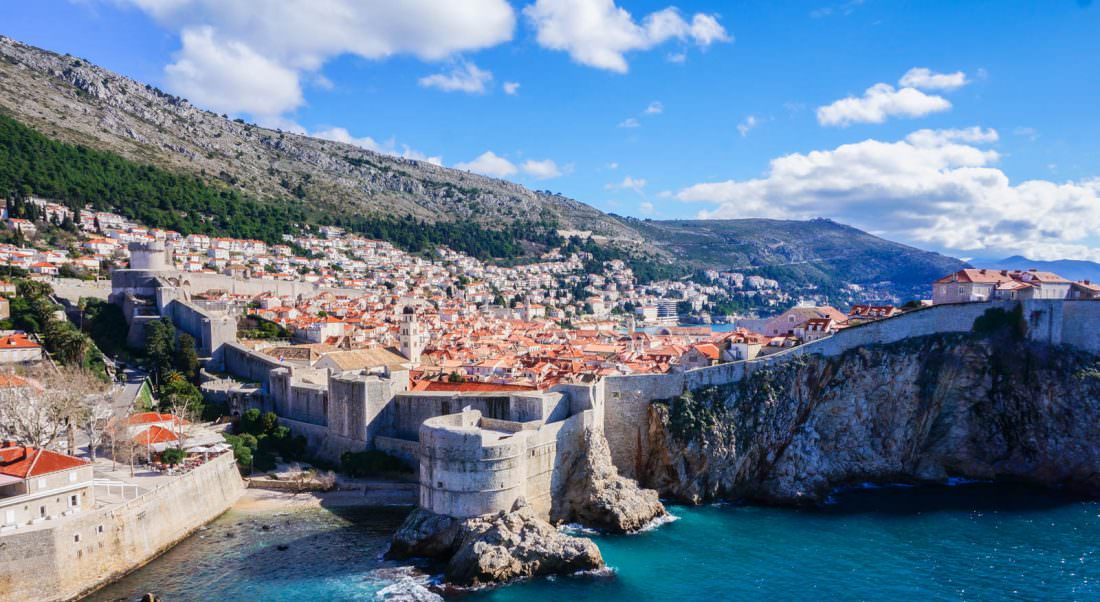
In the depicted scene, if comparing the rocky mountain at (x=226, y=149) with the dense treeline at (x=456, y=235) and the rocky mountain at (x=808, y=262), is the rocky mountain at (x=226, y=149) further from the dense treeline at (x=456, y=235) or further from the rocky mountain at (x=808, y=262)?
the rocky mountain at (x=808, y=262)

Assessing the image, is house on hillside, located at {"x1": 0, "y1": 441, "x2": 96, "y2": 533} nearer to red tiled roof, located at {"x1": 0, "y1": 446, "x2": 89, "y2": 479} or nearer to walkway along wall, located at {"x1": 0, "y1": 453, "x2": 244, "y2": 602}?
red tiled roof, located at {"x1": 0, "y1": 446, "x2": 89, "y2": 479}

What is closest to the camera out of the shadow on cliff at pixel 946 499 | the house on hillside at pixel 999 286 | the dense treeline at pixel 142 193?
the shadow on cliff at pixel 946 499

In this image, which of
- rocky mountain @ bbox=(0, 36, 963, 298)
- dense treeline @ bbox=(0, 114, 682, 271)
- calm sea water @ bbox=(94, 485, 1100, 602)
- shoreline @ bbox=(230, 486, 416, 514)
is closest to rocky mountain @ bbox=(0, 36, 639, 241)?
rocky mountain @ bbox=(0, 36, 963, 298)

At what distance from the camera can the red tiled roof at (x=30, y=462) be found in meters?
17.1

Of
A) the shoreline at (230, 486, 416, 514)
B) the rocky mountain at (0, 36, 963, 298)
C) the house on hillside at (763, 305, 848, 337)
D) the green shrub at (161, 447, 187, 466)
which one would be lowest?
the shoreline at (230, 486, 416, 514)

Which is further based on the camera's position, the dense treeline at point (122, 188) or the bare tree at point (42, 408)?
the dense treeline at point (122, 188)

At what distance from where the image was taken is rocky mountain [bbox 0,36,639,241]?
78938 millimetres

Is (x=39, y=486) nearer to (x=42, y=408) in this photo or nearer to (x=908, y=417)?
(x=42, y=408)

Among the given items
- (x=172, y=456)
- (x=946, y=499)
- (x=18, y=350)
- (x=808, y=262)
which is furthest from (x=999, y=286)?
(x=808, y=262)

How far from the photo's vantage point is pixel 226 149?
104 metres

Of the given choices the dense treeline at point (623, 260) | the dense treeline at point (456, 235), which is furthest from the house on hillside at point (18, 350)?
the dense treeline at point (623, 260)

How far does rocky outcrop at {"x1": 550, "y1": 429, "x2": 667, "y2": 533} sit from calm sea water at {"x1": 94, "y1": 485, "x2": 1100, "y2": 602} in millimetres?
728

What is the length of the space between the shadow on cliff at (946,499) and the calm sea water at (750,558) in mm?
125

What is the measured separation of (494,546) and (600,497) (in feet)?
15.3
